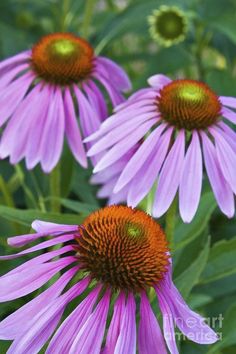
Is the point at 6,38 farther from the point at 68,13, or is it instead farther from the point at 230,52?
the point at 230,52

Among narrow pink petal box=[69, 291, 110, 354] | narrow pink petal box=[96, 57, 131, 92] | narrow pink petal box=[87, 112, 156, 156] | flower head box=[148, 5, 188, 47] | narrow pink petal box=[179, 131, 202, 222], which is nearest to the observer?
narrow pink petal box=[69, 291, 110, 354]

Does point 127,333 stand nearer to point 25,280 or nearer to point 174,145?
point 25,280

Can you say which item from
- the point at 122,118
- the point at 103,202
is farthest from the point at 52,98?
the point at 103,202

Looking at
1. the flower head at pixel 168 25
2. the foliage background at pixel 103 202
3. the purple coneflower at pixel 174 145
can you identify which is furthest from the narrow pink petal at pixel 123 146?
the flower head at pixel 168 25

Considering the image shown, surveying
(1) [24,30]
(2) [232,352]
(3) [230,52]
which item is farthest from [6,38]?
(2) [232,352]

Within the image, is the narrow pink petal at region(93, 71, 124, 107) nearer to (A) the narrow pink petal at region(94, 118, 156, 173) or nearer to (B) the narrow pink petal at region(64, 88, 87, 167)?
(B) the narrow pink petal at region(64, 88, 87, 167)

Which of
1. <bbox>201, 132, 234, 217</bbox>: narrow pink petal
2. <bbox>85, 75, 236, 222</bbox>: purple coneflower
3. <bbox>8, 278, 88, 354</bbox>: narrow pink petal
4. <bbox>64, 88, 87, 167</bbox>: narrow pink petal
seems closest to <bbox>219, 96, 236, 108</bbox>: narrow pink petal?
<bbox>85, 75, 236, 222</bbox>: purple coneflower
